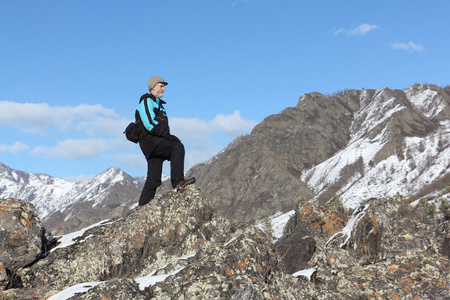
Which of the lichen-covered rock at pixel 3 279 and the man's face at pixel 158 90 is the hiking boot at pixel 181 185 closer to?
the man's face at pixel 158 90

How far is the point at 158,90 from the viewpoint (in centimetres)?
1137

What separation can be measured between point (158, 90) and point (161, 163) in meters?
2.23

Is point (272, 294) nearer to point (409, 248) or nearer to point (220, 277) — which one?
point (220, 277)

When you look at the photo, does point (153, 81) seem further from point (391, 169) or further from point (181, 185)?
point (391, 169)

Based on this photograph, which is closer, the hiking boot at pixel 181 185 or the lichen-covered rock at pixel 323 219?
the hiking boot at pixel 181 185

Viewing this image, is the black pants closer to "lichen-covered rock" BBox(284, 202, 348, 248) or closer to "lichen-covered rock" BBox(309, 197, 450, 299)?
"lichen-covered rock" BBox(309, 197, 450, 299)

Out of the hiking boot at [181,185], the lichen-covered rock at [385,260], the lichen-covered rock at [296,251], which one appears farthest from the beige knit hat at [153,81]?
the lichen-covered rock at [385,260]

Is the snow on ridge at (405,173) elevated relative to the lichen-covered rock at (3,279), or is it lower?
elevated

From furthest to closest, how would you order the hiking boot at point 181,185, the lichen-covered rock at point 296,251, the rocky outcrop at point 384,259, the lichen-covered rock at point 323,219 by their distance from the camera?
1. the lichen-covered rock at point 323,219
2. the lichen-covered rock at point 296,251
3. the hiking boot at point 181,185
4. the rocky outcrop at point 384,259

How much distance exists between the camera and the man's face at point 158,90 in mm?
11352

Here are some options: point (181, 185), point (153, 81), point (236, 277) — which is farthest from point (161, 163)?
point (236, 277)

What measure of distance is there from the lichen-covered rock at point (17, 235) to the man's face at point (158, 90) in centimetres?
468

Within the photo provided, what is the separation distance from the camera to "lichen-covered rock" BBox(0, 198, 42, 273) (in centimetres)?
953

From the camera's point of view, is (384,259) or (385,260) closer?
(385,260)
